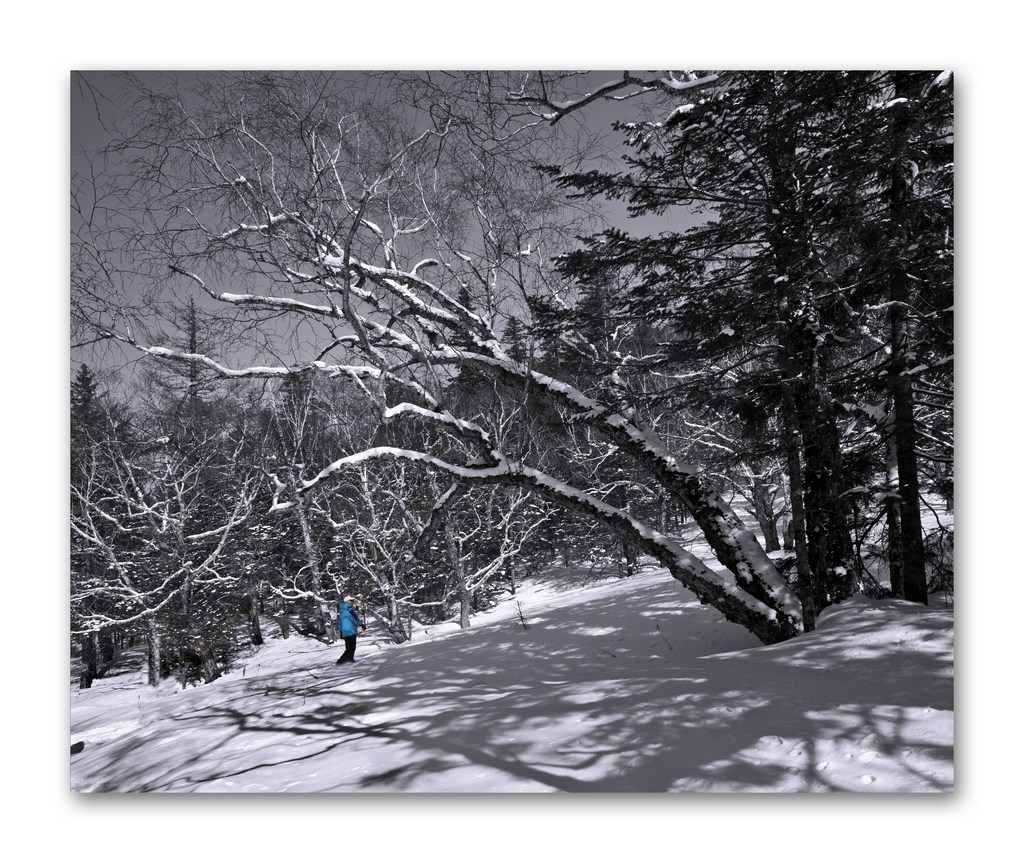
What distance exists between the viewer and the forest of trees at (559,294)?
3.30 metres

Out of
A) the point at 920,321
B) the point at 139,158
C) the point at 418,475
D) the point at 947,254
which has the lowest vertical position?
the point at 418,475

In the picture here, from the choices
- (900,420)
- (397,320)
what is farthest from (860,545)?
(397,320)

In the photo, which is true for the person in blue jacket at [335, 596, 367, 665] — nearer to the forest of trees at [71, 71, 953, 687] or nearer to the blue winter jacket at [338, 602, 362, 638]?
the blue winter jacket at [338, 602, 362, 638]

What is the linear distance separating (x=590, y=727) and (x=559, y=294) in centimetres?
316

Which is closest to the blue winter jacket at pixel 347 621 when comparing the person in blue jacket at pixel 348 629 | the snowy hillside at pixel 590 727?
the person in blue jacket at pixel 348 629

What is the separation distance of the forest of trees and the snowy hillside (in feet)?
2.70

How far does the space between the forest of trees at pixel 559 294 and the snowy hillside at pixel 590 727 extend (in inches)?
32.4

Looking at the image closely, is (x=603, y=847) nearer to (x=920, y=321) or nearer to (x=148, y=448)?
(x=920, y=321)

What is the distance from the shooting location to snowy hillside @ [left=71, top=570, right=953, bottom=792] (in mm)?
2242

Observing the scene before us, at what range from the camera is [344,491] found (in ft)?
26.8

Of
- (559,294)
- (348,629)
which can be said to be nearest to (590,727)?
(559,294)

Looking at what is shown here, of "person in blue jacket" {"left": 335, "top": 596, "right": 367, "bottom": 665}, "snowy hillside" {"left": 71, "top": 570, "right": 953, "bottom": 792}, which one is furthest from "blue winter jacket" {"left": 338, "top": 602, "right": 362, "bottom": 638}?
"snowy hillside" {"left": 71, "top": 570, "right": 953, "bottom": 792}

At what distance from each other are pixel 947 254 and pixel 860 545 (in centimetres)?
222
